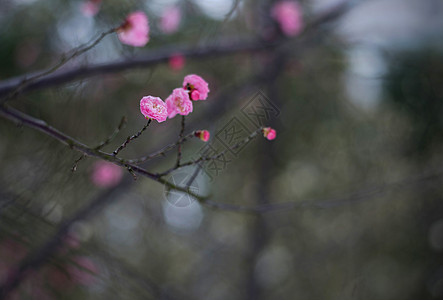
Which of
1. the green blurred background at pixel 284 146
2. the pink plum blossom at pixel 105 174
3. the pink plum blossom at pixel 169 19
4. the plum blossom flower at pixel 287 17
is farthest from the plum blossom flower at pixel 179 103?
the plum blossom flower at pixel 287 17

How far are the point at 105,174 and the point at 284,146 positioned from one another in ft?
3.72

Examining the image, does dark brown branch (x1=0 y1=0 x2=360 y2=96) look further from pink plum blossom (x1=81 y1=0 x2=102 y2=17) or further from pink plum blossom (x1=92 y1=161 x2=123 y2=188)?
pink plum blossom (x1=92 y1=161 x2=123 y2=188)

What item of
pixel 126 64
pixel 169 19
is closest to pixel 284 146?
pixel 169 19

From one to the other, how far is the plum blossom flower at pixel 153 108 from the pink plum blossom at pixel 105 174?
3.00 feet

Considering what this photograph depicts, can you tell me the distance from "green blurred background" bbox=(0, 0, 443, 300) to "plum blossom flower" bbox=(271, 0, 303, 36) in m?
0.06

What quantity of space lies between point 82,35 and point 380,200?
1994 millimetres

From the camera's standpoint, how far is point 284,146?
91.0 inches

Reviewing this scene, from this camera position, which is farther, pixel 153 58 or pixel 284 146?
pixel 284 146

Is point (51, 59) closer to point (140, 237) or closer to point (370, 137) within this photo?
point (140, 237)

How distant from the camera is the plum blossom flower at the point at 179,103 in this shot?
0.63 metres

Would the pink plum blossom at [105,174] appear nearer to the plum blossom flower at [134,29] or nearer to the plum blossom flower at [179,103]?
the plum blossom flower at [134,29]

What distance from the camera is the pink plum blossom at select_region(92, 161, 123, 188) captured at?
58.4 inches

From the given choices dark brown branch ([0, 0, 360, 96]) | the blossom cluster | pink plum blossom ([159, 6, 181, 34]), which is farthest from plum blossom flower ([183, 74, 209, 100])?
pink plum blossom ([159, 6, 181, 34])

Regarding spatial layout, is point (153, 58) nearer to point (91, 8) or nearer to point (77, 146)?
point (91, 8)
